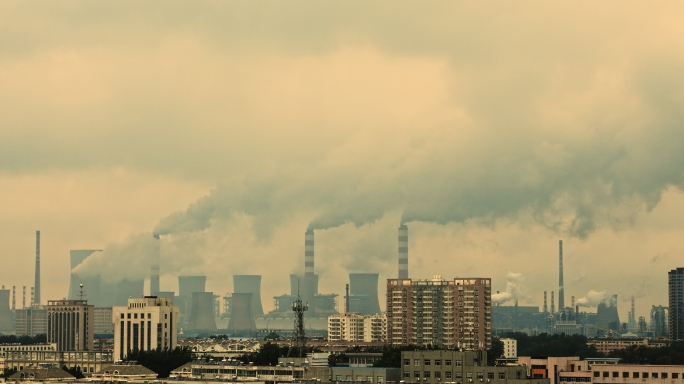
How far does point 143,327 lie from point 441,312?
46.5m

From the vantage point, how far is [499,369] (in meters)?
86.8

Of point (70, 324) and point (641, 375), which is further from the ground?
point (70, 324)

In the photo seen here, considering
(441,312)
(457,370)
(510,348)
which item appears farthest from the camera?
(510,348)

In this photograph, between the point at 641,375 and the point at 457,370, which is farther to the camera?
the point at 641,375

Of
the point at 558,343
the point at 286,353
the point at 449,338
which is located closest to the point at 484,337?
the point at 449,338

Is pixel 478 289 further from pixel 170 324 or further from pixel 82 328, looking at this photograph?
pixel 82 328

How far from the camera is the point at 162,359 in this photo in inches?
4609

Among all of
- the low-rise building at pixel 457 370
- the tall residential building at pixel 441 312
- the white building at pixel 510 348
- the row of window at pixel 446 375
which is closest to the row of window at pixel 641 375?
the low-rise building at pixel 457 370

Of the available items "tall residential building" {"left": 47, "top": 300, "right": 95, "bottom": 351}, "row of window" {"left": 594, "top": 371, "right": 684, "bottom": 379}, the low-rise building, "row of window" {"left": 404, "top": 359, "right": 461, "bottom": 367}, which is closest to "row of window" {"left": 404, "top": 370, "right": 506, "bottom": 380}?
the low-rise building

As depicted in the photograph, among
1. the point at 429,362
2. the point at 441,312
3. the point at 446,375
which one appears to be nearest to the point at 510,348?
the point at 441,312

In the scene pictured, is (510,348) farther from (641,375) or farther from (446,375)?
(446,375)

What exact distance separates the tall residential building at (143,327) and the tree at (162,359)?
14361 mm

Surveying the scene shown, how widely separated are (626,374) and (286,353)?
113ft

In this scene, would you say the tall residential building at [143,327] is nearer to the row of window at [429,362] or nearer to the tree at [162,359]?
the tree at [162,359]
